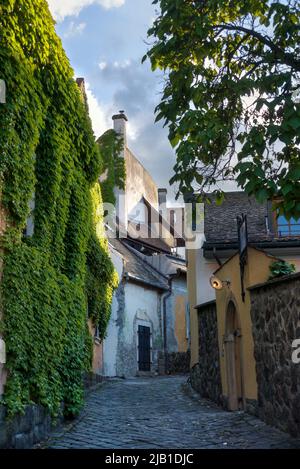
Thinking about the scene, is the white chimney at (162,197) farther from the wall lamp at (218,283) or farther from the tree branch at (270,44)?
the tree branch at (270,44)

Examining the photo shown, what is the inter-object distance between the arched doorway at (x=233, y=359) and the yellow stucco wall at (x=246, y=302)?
0.59 feet

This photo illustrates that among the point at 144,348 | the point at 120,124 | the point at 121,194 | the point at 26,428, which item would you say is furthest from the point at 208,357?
the point at 120,124

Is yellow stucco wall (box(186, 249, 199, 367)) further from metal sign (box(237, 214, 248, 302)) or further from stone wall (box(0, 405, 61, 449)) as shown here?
stone wall (box(0, 405, 61, 449))

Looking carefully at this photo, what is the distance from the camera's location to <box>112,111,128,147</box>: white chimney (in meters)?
29.8

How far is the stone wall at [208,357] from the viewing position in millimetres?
12945

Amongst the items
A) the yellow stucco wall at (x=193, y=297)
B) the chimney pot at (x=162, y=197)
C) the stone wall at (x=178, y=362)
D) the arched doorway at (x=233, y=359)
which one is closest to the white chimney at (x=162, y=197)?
the chimney pot at (x=162, y=197)

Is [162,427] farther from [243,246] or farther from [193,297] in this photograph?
[193,297]

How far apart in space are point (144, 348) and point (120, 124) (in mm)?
11900

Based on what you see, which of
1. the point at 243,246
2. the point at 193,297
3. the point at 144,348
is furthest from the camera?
the point at 144,348

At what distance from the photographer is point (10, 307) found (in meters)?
7.99

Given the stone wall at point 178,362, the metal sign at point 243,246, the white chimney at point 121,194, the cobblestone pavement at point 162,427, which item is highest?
the white chimney at point 121,194

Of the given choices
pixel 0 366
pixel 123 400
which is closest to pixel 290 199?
pixel 0 366

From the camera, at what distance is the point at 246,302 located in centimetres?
1084
